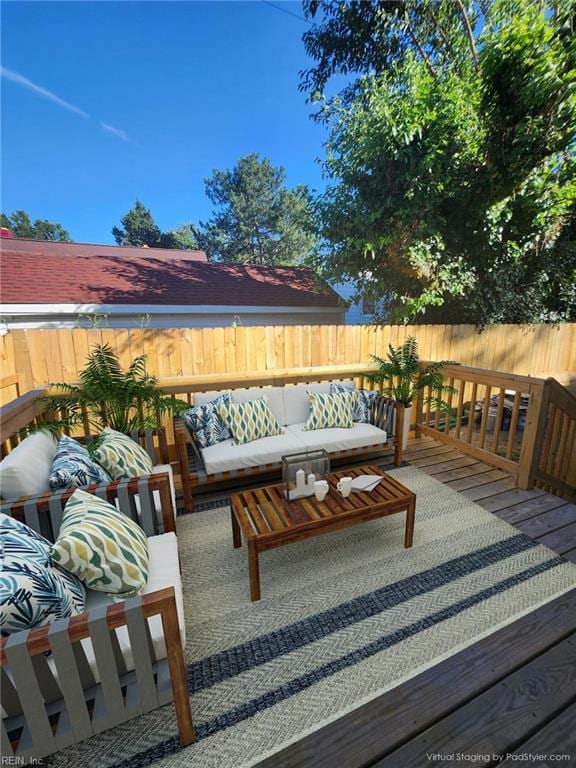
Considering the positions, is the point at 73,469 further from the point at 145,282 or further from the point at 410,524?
the point at 145,282

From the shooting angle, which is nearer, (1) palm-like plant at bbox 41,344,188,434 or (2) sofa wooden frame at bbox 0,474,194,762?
(2) sofa wooden frame at bbox 0,474,194,762

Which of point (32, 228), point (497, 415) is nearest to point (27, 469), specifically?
point (497, 415)

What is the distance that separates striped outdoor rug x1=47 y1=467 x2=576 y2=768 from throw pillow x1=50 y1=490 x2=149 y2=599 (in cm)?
56

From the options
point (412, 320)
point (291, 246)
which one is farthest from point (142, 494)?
point (291, 246)

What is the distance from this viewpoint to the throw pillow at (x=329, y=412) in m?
3.33

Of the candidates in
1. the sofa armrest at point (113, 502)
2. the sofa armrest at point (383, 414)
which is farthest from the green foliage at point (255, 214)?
the sofa armrest at point (113, 502)

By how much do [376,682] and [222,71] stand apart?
8451mm

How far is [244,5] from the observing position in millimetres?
4371

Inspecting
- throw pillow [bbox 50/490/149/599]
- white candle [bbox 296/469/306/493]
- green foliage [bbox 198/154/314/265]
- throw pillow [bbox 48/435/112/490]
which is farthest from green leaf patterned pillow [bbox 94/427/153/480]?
green foliage [bbox 198/154/314/265]

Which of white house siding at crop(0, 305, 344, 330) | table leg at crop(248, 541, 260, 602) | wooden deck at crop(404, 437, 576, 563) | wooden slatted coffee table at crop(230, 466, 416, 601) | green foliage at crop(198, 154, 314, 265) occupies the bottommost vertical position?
wooden deck at crop(404, 437, 576, 563)

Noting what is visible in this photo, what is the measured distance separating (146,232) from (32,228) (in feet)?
36.4

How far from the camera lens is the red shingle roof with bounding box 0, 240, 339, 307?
717 centimetres

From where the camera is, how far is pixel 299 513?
2.01 meters

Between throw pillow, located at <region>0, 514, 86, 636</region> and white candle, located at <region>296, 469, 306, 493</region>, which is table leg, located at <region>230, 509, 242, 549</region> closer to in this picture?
white candle, located at <region>296, 469, 306, 493</region>
